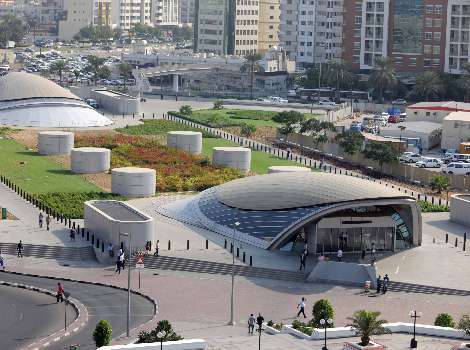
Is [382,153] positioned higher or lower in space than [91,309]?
higher

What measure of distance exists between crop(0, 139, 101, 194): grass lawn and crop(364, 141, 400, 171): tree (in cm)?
2467

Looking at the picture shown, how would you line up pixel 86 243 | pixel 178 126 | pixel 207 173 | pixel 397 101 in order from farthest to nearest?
pixel 397 101
pixel 178 126
pixel 207 173
pixel 86 243

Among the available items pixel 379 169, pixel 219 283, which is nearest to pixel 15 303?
pixel 219 283

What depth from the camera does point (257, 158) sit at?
113m

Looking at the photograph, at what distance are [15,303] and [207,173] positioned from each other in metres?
39.2

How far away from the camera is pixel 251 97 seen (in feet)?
582

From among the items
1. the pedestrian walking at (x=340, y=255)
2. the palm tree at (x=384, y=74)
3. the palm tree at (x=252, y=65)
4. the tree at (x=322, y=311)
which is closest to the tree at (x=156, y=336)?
the tree at (x=322, y=311)

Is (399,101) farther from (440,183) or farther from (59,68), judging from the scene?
(440,183)

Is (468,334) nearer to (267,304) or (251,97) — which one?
(267,304)

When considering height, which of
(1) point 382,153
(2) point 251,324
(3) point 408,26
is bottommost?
(2) point 251,324

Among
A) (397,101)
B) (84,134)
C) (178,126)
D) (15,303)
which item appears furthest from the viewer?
(397,101)

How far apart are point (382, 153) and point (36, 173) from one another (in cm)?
2767

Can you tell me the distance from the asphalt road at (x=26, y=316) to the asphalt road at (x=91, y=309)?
41 millimetres

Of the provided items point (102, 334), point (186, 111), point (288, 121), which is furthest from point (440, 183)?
point (186, 111)
